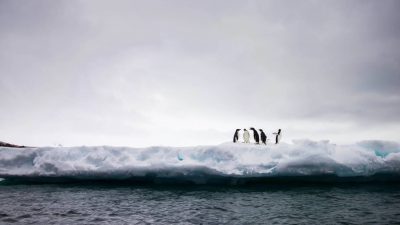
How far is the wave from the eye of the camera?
11.2m

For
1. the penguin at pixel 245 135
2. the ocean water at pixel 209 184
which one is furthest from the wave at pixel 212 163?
the penguin at pixel 245 135

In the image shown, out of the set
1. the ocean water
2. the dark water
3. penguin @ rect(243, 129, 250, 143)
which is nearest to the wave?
the ocean water

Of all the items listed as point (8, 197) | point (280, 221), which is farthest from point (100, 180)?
point (280, 221)

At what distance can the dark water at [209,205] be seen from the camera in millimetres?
7223

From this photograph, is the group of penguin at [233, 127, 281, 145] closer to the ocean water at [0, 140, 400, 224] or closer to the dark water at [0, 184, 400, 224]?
the ocean water at [0, 140, 400, 224]

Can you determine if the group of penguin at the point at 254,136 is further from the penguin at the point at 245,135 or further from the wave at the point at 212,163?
the wave at the point at 212,163

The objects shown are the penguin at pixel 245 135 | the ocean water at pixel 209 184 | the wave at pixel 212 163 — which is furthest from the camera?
the penguin at pixel 245 135

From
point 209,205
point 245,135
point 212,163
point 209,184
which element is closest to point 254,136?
point 245,135

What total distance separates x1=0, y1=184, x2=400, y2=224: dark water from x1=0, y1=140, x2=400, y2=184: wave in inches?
24.6

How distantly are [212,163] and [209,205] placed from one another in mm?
3281

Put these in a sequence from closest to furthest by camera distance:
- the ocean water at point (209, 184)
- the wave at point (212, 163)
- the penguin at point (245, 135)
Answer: the ocean water at point (209, 184) < the wave at point (212, 163) < the penguin at point (245, 135)

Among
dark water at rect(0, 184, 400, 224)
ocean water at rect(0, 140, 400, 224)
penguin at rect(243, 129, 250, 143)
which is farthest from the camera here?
penguin at rect(243, 129, 250, 143)

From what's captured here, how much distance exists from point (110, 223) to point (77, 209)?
6.56 feet

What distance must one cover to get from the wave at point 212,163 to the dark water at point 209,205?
2.05 feet
